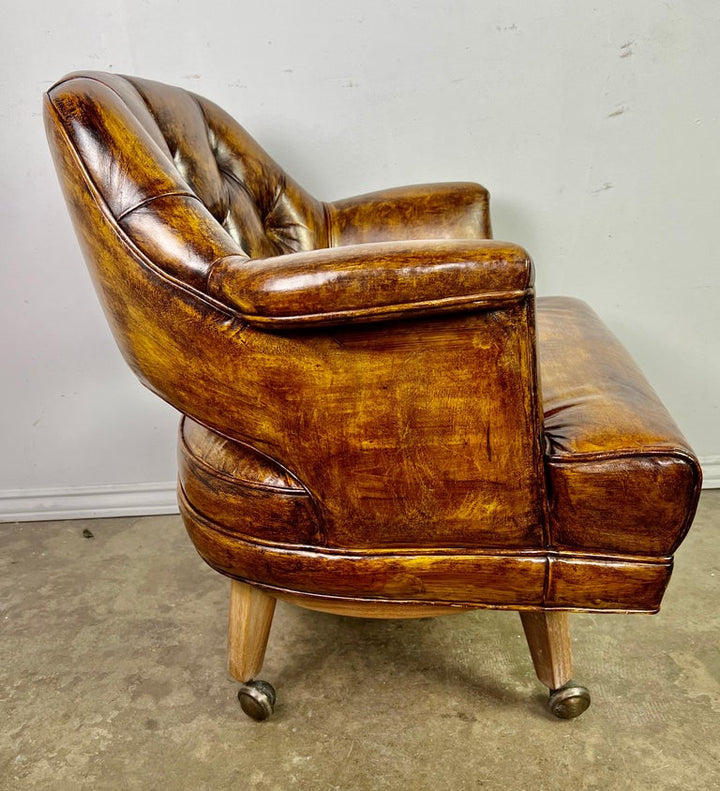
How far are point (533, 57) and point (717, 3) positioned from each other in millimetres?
383

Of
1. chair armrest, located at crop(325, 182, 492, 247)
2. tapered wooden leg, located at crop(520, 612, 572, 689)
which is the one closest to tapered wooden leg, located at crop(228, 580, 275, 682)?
tapered wooden leg, located at crop(520, 612, 572, 689)

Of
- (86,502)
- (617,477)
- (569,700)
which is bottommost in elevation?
(86,502)

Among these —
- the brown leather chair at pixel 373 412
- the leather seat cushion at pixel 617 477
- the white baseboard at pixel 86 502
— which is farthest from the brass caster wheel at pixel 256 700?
the white baseboard at pixel 86 502

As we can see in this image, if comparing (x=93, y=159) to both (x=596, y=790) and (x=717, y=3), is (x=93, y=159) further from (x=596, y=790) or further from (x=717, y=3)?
(x=717, y=3)

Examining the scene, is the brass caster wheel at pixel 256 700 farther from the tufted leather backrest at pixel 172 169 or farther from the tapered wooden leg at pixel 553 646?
the tufted leather backrest at pixel 172 169

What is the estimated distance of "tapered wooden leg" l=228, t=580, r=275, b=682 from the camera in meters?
1.18

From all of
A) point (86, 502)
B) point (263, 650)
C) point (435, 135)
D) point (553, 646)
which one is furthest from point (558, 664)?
point (86, 502)

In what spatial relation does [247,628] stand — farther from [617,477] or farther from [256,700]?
[617,477]

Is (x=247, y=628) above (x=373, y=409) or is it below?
below

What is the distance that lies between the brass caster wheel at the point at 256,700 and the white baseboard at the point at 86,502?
31.0 inches

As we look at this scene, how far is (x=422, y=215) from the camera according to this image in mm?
1500

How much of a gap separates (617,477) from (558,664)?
40cm

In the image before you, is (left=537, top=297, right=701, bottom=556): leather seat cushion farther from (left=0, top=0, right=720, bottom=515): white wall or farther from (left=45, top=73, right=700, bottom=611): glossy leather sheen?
(left=0, top=0, right=720, bottom=515): white wall

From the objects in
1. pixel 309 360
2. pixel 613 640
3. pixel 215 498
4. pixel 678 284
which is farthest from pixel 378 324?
pixel 678 284
